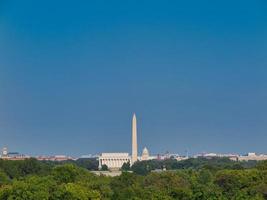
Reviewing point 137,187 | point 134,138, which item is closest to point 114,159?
point 134,138

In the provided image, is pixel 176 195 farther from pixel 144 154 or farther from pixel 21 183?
pixel 144 154

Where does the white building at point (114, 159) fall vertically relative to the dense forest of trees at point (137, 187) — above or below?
above

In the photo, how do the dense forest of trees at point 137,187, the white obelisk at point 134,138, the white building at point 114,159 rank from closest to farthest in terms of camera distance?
the dense forest of trees at point 137,187
the white obelisk at point 134,138
the white building at point 114,159

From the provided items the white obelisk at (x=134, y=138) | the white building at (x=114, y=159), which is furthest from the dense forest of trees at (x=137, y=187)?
the white building at (x=114, y=159)

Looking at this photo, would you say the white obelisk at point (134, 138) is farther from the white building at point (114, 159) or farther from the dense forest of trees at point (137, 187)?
the dense forest of trees at point (137, 187)

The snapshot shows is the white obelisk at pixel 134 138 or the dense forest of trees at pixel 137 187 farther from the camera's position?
the white obelisk at pixel 134 138

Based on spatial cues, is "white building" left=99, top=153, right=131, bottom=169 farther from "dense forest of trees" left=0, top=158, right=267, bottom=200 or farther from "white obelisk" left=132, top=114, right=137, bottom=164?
"dense forest of trees" left=0, top=158, right=267, bottom=200

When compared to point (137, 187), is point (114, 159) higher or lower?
higher

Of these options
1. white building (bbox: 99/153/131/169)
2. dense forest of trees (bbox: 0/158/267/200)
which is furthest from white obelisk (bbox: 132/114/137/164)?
dense forest of trees (bbox: 0/158/267/200)

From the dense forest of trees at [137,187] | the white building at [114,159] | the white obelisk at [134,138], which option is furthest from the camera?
the white building at [114,159]

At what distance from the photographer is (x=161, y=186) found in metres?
59.4

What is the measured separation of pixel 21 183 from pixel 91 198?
15.3 feet

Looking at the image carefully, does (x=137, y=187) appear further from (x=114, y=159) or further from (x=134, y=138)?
(x=114, y=159)

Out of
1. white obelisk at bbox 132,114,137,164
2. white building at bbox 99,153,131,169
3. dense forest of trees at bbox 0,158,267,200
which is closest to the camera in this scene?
dense forest of trees at bbox 0,158,267,200
